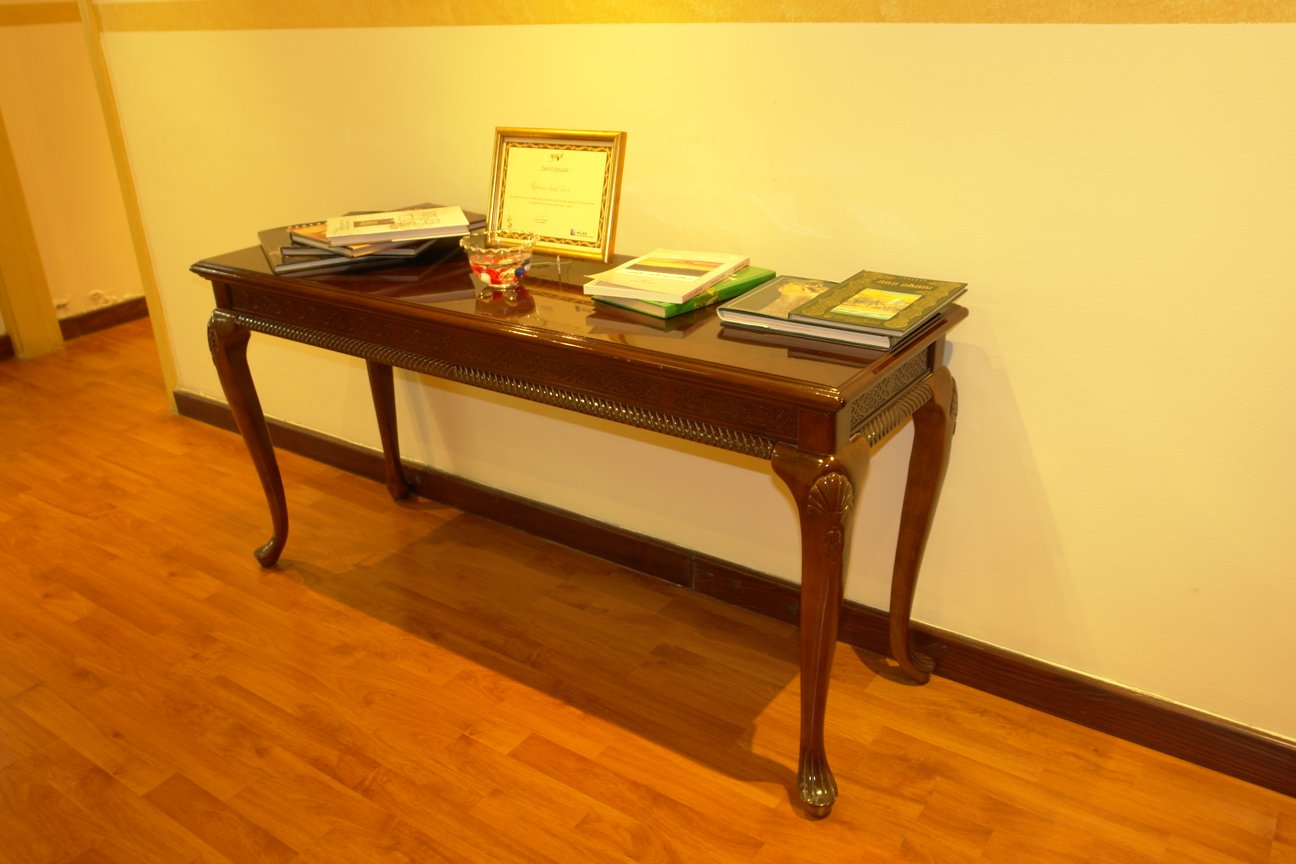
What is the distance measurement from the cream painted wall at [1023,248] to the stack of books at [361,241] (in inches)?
9.6

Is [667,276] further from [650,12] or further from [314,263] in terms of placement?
[314,263]

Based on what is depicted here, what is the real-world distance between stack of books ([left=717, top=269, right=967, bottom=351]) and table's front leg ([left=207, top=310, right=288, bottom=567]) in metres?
1.11

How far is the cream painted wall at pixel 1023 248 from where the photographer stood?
143 cm

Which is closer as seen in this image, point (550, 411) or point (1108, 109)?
point (1108, 109)

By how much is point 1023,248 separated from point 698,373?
0.59 meters

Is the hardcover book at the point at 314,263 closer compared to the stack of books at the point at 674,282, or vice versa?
the stack of books at the point at 674,282

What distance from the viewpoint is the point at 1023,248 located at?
1587mm

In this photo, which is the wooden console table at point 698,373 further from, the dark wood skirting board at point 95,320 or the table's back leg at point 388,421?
the dark wood skirting board at point 95,320

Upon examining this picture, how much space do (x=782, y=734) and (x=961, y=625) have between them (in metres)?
0.41

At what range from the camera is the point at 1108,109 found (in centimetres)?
145

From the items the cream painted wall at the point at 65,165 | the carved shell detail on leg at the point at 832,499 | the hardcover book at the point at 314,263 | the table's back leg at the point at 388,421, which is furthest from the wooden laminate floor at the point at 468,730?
the cream painted wall at the point at 65,165

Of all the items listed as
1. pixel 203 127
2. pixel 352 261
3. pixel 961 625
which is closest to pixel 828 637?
pixel 961 625

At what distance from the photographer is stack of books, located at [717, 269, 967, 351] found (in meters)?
1.44

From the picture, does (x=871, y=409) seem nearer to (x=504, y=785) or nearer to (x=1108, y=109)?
(x=1108, y=109)
